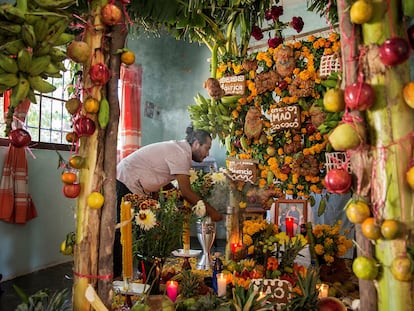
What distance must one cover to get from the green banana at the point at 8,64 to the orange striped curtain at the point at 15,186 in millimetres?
2680

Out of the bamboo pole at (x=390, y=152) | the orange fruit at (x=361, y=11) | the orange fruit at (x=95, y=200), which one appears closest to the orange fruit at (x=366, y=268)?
the bamboo pole at (x=390, y=152)

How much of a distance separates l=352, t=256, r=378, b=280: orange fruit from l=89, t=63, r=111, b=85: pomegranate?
3.13ft

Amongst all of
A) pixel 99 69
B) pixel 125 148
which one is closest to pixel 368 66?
pixel 99 69

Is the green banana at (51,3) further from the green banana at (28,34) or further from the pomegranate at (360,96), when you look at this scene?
the pomegranate at (360,96)

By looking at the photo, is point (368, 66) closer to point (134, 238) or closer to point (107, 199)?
point (107, 199)

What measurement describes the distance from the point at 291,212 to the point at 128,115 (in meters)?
3.52

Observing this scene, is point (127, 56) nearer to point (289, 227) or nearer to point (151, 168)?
point (289, 227)

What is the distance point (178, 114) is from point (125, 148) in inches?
58.8

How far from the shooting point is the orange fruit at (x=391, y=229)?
0.99 m

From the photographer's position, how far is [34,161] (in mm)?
4227

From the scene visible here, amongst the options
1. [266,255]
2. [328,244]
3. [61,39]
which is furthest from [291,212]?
[61,39]

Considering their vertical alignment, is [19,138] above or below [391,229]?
above

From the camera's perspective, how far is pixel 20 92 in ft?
4.09

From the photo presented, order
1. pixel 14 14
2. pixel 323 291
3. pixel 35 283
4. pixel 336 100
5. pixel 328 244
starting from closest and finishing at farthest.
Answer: pixel 336 100
pixel 14 14
pixel 323 291
pixel 328 244
pixel 35 283
